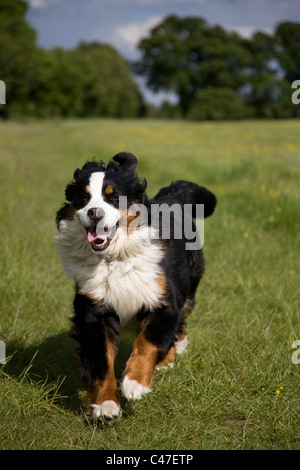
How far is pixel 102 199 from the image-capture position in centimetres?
284

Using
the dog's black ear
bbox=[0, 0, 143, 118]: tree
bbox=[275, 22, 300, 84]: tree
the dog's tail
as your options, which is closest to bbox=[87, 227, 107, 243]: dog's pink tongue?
the dog's black ear

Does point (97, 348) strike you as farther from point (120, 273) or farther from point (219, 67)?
point (219, 67)

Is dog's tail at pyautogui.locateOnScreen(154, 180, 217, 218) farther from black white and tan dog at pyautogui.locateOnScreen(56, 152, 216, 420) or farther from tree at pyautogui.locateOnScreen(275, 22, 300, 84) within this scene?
tree at pyautogui.locateOnScreen(275, 22, 300, 84)

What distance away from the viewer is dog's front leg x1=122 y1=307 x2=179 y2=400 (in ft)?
9.11

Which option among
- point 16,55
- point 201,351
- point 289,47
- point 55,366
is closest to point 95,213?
point 55,366

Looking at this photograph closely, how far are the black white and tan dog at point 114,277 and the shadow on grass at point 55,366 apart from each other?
276 millimetres

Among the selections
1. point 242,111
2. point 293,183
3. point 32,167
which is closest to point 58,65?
point 242,111

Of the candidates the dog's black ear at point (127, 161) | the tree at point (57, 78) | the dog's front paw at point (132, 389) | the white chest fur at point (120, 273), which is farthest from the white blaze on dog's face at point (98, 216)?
the tree at point (57, 78)

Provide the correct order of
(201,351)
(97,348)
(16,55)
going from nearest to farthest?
(97,348), (201,351), (16,55)

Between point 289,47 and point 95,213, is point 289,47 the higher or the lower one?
the higher one

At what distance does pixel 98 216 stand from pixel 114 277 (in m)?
0.43

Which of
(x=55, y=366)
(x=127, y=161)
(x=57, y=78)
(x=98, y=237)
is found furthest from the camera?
(x=57, y=78)

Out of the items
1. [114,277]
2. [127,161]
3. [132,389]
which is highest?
[127,161]
